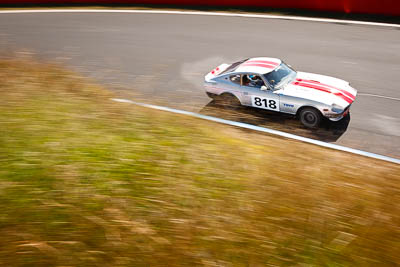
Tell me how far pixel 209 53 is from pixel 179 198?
29.3 feet

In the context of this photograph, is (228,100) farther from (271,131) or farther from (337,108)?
(337,108)

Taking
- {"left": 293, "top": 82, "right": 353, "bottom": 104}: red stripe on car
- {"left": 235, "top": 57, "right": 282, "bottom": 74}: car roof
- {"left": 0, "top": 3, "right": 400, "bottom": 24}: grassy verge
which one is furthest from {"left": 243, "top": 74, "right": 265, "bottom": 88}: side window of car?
{"left": 0, "top": 3, "right": 400, "bottom": 24}: grassy verge

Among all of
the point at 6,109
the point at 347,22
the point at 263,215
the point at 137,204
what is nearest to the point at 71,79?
the point at 6,109

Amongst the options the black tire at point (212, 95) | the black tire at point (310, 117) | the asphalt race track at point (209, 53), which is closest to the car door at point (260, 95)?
the asphalt race track at point (209, 53)

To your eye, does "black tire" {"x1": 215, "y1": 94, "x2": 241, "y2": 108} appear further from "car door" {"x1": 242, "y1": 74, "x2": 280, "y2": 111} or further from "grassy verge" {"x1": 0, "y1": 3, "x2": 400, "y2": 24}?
"grassy verge" {"x1": 0, "y1": 3, "x2": 400, "y2": 24}

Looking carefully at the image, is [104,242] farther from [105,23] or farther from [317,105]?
[105,23]

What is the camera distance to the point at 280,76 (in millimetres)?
8680

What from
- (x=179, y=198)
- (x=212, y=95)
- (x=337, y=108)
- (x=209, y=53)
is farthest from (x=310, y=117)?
(x=209, y=53)

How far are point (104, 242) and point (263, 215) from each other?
218cm

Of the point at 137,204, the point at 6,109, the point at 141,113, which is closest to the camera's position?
the point at 137,204

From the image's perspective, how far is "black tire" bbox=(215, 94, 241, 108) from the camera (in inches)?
356

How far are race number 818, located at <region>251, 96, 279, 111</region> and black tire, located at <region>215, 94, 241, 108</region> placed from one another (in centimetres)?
50

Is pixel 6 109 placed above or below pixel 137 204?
above

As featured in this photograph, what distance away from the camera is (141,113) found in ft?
27.6
